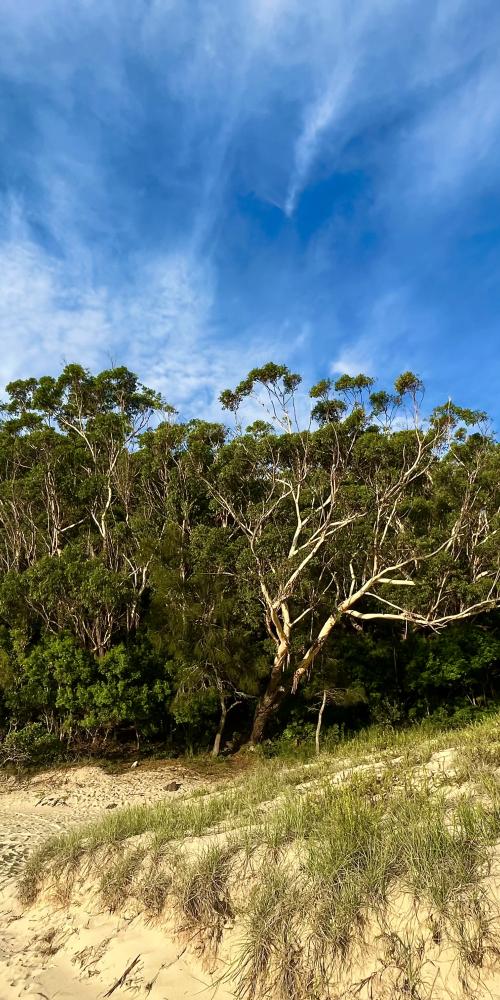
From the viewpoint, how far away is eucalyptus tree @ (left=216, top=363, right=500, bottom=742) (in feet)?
51.6

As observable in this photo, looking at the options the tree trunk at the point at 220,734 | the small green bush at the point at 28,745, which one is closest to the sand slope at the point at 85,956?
the small green bush at the point at 28,745

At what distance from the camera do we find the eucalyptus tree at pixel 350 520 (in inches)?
619

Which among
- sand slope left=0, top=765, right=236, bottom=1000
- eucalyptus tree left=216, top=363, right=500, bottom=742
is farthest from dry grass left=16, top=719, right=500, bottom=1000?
eucalyptus tree left=216, top=363, right=500, bottom=742

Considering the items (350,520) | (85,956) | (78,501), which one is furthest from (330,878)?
(78,501)

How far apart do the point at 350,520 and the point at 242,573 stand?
3529mm

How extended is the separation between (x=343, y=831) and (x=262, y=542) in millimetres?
11597

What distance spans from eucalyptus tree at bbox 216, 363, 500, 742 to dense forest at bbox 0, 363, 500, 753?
75 mm

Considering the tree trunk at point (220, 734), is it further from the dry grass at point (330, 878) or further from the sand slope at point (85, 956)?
the dry grass at point (330, 878)

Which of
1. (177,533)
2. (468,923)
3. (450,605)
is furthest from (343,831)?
(450,605)

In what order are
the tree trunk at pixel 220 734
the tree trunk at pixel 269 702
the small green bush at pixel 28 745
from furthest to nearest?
the tree trunk at pixel 220 734
the tree trunk at pixel 269 702
the small green bush at pixel 28 745

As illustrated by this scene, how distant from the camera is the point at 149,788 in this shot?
14.1 m

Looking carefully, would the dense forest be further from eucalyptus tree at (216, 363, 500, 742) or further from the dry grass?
the dry grass

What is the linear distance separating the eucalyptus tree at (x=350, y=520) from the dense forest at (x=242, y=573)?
75 mm

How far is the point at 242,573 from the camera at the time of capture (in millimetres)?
16109
